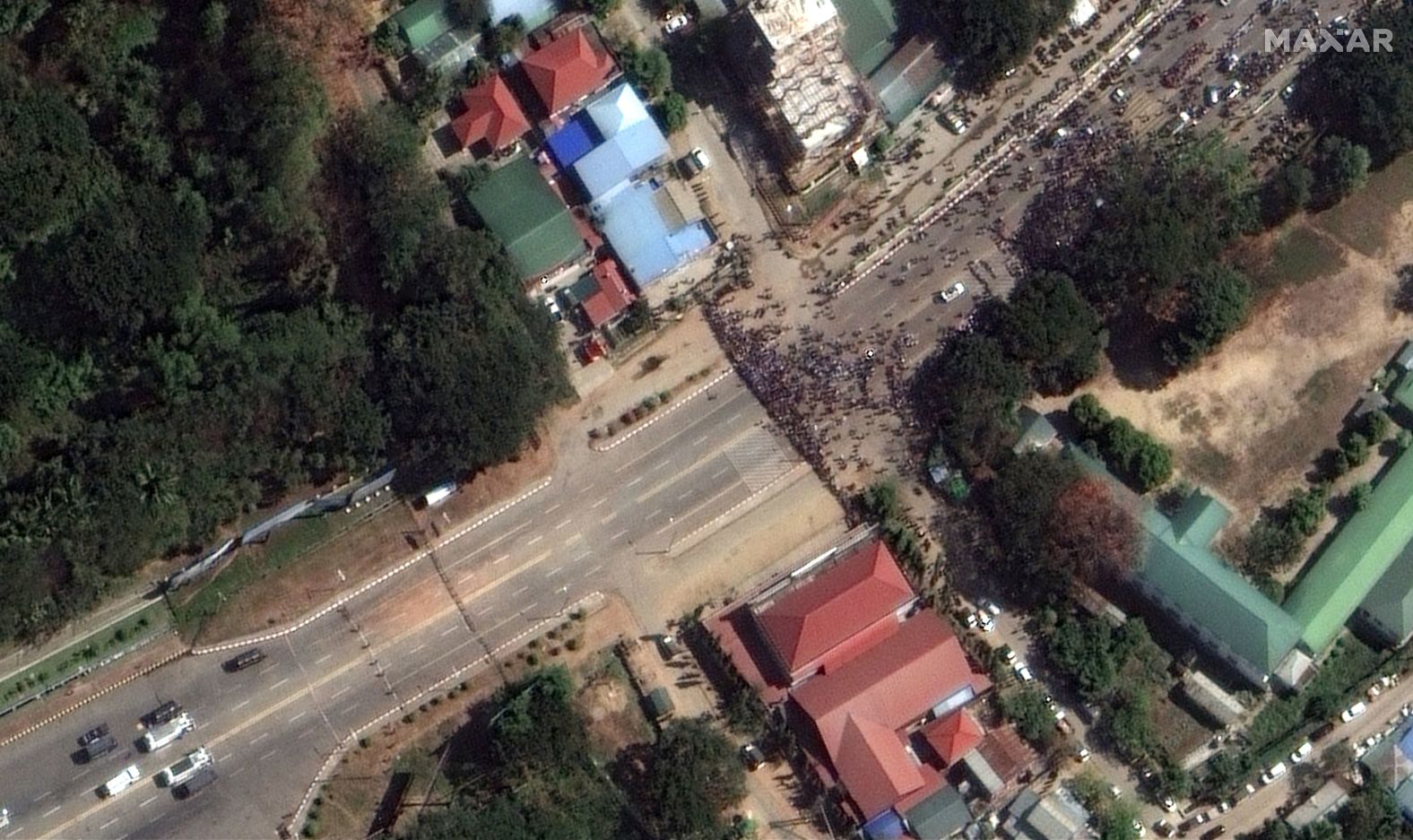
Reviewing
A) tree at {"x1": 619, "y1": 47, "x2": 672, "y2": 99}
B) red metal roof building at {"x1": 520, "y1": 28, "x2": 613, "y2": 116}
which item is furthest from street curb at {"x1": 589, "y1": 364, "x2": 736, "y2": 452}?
red metal roof building at {"x1": 520, "y1": 28, "x2": 613, "y2": 116}

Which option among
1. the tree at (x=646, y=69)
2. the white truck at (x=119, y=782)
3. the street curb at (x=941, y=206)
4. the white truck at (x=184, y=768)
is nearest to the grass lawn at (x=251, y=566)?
the white truck at (x=184, y=768)

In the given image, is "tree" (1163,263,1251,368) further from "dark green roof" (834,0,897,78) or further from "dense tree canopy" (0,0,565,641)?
"dense tree canopy" (0,0,565,641)

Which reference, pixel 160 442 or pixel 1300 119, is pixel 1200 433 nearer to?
pixel 1300 119

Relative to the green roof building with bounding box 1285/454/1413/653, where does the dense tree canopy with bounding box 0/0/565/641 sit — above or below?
above

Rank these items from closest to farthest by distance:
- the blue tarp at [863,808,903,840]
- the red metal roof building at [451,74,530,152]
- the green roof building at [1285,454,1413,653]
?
1. the blue tarp at [863,808,903,840]
2. the green roof building at [1285,454,1413,653]
3. the red metal roof building at [451,74,530,152]

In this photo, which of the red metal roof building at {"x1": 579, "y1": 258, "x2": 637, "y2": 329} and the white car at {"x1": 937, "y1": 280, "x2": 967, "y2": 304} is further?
the white car at {"x1": 937, "y1": 280, "x2": 967, "y2": 304}

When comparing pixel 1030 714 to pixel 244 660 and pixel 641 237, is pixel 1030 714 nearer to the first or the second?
pixel 641 237

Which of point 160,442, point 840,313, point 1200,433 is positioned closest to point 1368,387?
point 1200,433
